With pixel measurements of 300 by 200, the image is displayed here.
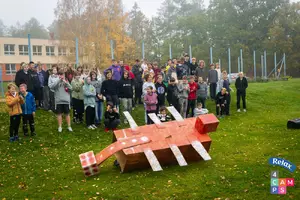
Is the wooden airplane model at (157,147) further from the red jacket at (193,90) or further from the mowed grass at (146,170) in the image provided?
the red jacket at (193,90)

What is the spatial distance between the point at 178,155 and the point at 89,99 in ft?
18.5

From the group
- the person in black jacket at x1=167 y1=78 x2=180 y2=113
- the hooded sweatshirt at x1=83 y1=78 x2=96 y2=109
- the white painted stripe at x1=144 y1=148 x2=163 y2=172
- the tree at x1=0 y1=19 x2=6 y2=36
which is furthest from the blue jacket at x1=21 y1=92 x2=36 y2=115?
the tree at x1=0 y1=19 x2=6 y2=36

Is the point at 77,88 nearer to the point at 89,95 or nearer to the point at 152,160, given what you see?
the point at 89,95

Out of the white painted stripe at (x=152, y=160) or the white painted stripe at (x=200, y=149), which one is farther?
the white painted stripe at (x=200, y=149)

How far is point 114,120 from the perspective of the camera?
454 inches

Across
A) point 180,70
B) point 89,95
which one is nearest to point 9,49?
point 180,70

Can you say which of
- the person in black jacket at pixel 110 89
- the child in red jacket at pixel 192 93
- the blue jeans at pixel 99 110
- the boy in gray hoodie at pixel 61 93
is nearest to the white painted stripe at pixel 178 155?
the boy in gray hoodie at pixel 61 93

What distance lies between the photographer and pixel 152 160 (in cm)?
692

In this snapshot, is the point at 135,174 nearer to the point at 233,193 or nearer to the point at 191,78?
the point at 233,193

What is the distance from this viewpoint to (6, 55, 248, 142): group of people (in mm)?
10711

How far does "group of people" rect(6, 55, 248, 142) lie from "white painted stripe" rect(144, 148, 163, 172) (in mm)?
3263

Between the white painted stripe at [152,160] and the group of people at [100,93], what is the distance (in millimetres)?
3263

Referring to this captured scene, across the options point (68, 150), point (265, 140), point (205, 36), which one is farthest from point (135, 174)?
point (205, 36)

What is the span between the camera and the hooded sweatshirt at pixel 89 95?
11.8 meters
